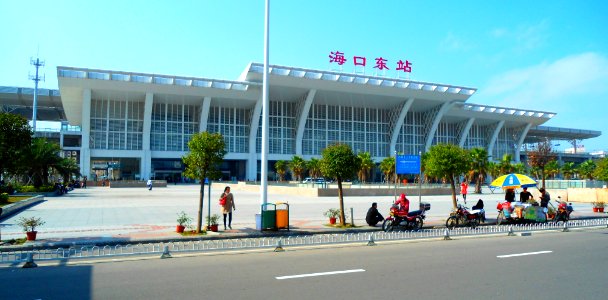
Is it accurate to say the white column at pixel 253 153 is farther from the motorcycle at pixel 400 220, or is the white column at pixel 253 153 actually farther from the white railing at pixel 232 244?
the white railing at pixel 232 244

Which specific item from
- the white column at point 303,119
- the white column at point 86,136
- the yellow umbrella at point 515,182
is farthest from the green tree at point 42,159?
the white column at point 303,119

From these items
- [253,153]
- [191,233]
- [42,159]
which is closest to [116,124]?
[253,153]

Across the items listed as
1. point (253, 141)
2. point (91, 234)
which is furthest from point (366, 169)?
point (91, 234)

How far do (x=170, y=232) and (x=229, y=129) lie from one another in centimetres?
5937

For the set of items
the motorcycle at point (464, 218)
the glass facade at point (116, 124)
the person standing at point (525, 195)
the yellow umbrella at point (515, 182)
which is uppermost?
the glass facade at point (116, 124)

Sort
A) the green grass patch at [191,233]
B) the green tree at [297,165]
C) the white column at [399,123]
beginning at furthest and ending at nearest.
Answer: the white column at [399,123] → the green tree at [297,165] → the green grass patch at [191,233]

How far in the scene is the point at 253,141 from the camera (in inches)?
2810

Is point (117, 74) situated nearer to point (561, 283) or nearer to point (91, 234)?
point (91, 234)

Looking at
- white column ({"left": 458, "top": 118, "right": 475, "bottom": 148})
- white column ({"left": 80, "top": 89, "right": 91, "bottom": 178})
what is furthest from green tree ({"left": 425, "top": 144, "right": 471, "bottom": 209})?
white column ({"left": 458, "top": 118, "right": 475, "bottom": 148})

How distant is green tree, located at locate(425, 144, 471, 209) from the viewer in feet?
59.8

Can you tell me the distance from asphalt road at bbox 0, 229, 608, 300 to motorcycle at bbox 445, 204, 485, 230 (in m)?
5.23

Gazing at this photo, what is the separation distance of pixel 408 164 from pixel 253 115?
174 feet

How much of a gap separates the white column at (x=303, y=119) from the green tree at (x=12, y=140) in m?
54.2

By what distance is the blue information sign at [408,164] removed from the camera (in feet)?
59.7
